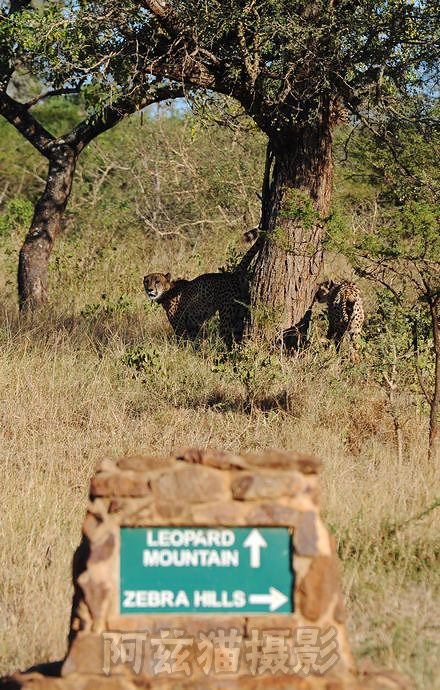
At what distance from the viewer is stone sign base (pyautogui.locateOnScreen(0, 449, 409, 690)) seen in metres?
3.19

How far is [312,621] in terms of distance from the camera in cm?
323

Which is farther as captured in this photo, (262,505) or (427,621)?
(427,621)

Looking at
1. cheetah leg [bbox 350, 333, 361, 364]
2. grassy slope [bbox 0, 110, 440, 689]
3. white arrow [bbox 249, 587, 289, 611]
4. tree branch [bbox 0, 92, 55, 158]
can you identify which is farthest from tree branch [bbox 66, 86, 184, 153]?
white arrow [bbox 249, 587, 289, 611]

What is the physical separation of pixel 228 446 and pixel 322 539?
12.7 feet

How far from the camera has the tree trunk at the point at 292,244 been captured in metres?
8.99

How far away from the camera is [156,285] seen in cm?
1066

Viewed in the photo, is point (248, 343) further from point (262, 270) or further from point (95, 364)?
point (95, 364)

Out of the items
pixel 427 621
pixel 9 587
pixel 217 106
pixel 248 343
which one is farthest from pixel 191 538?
pixel 217 106

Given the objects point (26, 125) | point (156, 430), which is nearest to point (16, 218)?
point (26, 125)

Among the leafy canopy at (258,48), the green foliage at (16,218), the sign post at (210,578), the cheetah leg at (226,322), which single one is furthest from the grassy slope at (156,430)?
the leafy canopy at (258,48)

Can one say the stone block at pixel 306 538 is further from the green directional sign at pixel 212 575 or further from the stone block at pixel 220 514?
the stone block at pixel 220 514

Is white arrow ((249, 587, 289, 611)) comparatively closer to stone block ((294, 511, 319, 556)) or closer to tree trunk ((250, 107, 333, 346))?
stone block ((294, 511, 319, 556))

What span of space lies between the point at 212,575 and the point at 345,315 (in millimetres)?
5852

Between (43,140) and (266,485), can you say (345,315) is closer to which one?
(43,140)
